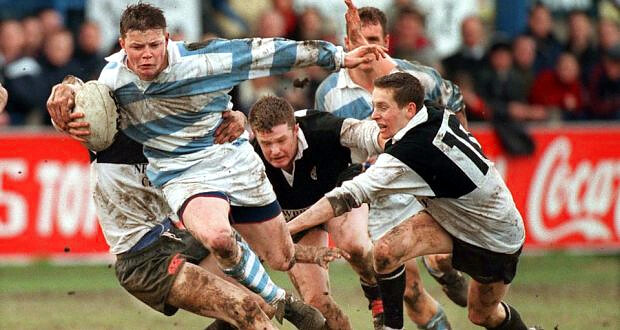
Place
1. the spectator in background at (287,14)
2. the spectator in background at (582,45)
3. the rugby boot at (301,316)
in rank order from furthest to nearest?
1. the spectator in background at (582,45)
2. the spectator in background at (287,14)
3. the rugby boot at (301,316)

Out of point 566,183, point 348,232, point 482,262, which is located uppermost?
point 482,262

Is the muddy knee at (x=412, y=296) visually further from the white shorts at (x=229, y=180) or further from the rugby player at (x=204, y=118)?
the white shorts at (x=229, y=180)

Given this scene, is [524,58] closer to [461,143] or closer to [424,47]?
[424,47]

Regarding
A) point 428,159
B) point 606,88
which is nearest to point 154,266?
point 428,159

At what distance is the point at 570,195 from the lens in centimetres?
1548

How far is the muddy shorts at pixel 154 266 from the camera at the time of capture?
920cm

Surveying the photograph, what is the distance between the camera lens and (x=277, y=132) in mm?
9852

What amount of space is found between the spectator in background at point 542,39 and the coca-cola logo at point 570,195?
1800mm

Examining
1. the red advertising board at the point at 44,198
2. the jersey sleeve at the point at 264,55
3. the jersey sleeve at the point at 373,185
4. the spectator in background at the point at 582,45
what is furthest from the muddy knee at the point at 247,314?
the spectator in background at the point at 582,45

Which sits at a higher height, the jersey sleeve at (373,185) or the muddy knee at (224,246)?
the jersey sleeve at (373,185)

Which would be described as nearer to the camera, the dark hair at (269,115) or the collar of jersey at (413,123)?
the collar of jersey at (413,123)

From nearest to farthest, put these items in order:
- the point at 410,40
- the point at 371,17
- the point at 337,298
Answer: the point at 371,17, the point at 337,298, the point at 410,40

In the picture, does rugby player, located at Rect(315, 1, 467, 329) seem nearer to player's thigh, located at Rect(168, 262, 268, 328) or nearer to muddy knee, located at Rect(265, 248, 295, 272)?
muddy knee, located at Rect(265, 248, 295, 272)

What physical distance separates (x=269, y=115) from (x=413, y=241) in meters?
1.26
